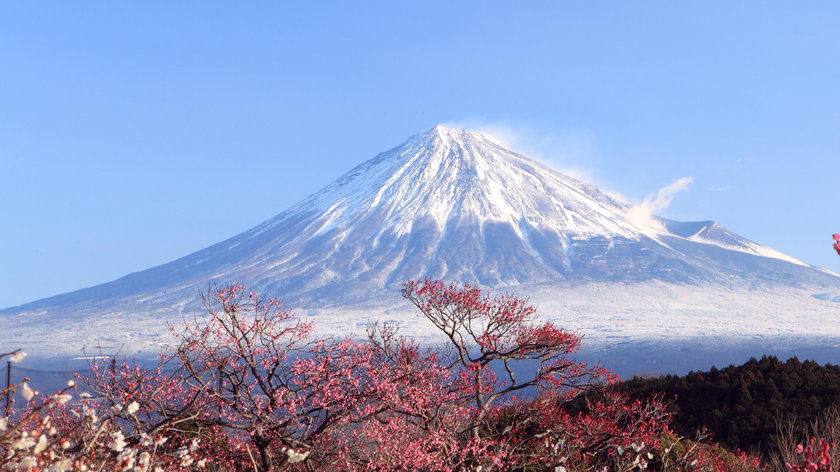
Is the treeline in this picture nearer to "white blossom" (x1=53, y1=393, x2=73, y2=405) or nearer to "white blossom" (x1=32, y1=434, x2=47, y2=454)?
"white blossom" (x1=53, y1=393, x2=73, y2=405)

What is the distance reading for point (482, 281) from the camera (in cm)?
14912

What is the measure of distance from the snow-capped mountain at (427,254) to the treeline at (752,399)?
385 feet

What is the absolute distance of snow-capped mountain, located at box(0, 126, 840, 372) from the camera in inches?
5935

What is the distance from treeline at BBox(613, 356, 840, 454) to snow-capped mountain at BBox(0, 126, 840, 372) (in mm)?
117405

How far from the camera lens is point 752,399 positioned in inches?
784

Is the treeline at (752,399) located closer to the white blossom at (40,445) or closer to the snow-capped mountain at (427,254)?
the white blossom at (40,445)

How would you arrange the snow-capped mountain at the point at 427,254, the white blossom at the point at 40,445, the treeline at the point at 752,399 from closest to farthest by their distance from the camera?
the white blossom at the point at 40,445 → the treeline at the point at 752,399 → the snow-capped mountain at the point at 427,254

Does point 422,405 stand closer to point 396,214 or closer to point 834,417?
point 834,417

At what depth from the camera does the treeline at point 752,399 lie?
18.4 meters

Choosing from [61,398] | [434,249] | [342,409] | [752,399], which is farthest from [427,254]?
[61,398]

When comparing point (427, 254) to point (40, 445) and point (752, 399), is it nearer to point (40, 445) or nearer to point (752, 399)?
point (752, 399)

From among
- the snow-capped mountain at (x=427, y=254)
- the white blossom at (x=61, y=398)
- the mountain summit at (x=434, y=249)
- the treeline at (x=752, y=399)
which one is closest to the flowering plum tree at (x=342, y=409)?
the white blossom at (x=61, y=398)

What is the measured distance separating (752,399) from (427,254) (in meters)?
138

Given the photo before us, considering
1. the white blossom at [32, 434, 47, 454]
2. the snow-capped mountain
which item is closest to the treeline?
the white blossom at [32, 434, 47, 454]
